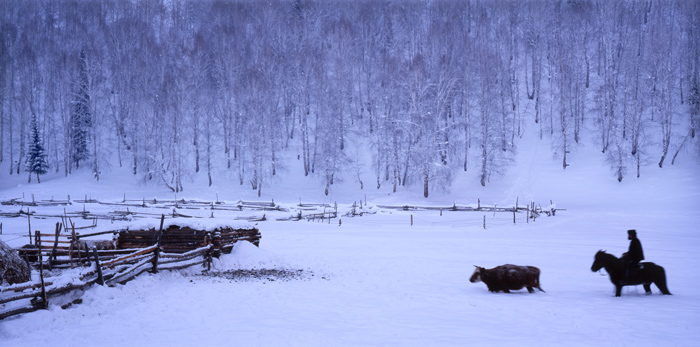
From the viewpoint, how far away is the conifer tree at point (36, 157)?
159 ft

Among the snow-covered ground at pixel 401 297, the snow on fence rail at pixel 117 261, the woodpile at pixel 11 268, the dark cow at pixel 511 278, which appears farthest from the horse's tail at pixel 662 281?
the woodpile at pixel 11 268

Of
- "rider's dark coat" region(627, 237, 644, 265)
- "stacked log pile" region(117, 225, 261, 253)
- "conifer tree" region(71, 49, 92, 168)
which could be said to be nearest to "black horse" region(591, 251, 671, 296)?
"rider's dark coat" region(627, 237, 644, 265)

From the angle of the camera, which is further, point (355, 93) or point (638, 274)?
point (355, 93)

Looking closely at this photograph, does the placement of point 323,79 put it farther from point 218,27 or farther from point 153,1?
point 153,1

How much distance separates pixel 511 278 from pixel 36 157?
54.2 m

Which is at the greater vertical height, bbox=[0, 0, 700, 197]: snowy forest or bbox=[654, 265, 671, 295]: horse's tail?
bbox=[0, 0, 700, 197]: snowy forest

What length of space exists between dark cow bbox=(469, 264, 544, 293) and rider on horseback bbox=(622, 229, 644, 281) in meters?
1.82

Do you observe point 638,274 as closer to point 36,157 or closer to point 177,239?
point 177,239

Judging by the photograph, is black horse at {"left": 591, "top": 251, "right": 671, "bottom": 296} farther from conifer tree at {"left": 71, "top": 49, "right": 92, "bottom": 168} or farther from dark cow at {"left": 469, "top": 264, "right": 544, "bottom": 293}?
conifer tree at {"left": 71, "top": 49, "right": 92, "bottom": 168}

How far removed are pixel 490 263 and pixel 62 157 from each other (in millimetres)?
56113

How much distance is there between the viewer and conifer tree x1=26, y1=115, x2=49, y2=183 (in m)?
48.5

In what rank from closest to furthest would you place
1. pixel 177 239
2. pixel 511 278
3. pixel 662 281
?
pixel 662 281 → pixel 511 278 → pixel 177 239

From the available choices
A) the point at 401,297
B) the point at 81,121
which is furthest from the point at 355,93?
the point at 401,297

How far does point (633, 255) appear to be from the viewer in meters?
9.41
